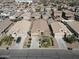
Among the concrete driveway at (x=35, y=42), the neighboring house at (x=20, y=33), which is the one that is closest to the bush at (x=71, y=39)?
the concrete driveway at (x=35, y=42)

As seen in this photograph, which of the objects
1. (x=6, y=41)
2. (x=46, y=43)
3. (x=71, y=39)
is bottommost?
(x=6, y=41)

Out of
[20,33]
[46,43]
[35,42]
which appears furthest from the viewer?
[20,33]

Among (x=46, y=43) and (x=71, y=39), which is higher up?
(x=46, y=43)

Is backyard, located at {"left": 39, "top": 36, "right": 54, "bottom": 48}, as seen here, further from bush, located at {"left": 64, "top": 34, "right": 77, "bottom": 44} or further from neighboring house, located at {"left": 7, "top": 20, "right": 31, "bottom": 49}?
neighboring house, located at {"left": 7, "top": 20, "right": 31, "bottom": 49}

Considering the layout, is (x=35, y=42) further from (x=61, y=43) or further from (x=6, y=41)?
(x=6, y=41)

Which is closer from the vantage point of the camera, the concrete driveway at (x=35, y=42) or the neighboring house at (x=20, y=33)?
the concrete driveway at (x=35, y=42)

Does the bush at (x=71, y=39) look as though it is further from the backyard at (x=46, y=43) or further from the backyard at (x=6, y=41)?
the backyard at (x=6, y=41)

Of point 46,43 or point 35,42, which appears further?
point 35,42

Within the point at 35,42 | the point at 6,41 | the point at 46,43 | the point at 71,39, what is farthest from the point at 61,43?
the point at 6,41

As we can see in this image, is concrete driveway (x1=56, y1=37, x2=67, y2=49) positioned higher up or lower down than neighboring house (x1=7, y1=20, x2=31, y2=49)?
higher up

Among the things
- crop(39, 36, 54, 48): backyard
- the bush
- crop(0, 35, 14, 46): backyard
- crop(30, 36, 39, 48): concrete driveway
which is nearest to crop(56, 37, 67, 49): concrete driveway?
the bush

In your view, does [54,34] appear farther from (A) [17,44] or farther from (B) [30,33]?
(A) [17,44]
